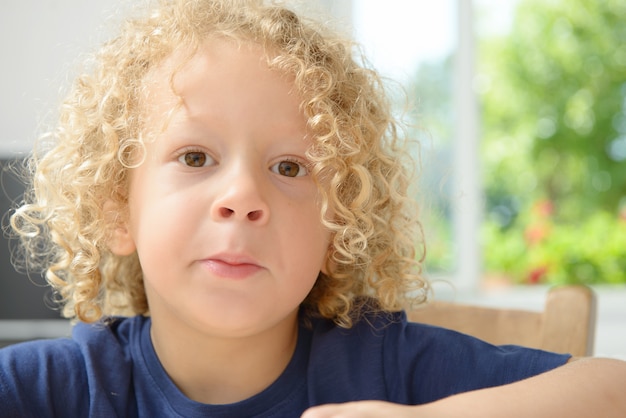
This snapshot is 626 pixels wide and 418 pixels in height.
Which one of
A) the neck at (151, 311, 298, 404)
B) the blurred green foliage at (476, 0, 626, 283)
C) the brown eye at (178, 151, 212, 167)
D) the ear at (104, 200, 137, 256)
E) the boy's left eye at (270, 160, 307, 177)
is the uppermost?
the blurred green foliage at (476, 0, 626, 283)

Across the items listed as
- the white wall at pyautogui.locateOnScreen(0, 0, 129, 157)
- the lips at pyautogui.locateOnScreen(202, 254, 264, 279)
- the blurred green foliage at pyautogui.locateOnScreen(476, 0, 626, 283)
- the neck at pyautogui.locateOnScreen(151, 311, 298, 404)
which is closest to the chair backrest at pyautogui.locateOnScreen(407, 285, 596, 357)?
the neck at pyautogui.locateOnScreen(151, 311, 298, 404)

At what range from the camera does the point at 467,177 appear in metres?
2.97

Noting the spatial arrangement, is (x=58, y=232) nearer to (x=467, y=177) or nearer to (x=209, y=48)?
(x=209, y=48)

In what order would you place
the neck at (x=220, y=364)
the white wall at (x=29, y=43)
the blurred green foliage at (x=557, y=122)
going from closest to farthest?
the neck at (x=220, y=364), the white wall at (x=29, y=43), the blurred green foliage at (x=557, y=122)

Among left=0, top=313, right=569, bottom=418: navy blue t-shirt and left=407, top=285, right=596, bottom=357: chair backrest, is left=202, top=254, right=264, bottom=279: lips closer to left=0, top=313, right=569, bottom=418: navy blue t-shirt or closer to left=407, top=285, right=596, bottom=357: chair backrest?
left=0, top=313, right=569, bottom=418: navy blue t-shirt

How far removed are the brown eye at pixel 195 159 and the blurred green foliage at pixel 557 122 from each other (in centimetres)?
446

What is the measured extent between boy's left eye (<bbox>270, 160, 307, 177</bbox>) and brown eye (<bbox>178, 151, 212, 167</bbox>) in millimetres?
58

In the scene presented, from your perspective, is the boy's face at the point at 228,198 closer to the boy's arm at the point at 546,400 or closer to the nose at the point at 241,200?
the nose at the point at 241,200

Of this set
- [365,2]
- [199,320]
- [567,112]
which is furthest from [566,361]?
[567,112]

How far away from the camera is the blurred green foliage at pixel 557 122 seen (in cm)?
516

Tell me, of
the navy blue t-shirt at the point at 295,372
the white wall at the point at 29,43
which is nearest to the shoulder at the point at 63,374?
the navy blue t-shirt at the point at 295,372

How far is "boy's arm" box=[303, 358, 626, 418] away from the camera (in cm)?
55

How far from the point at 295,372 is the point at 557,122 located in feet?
16.0

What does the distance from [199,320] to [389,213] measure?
10.0 inches
